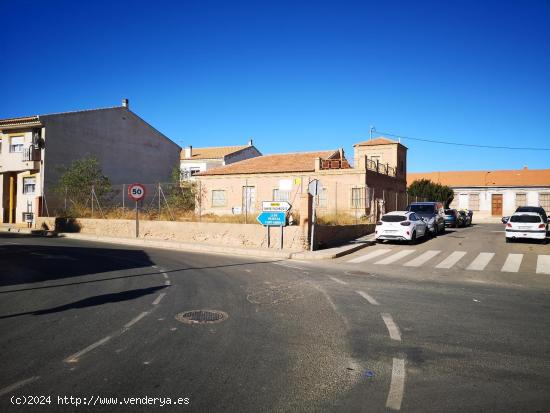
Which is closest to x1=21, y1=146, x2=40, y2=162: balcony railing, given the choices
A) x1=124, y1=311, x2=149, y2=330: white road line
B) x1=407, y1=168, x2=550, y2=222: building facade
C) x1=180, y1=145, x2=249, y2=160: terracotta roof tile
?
x1=180, y1=145, x2=249, y2=160: terracotta roof tile

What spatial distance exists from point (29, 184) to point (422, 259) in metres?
29.4

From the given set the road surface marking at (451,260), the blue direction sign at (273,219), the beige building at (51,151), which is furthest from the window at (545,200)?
the beige building at (51,151)

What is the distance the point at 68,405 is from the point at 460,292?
7927 mm

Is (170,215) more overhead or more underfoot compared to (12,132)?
more underfoot

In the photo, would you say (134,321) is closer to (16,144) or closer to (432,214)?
(432,214)

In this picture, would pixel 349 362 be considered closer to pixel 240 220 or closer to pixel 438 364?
pixel 438 364

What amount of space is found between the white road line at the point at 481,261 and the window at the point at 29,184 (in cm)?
3040

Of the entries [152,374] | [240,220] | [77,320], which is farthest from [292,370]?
[240,220]

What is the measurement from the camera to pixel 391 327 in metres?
6.09

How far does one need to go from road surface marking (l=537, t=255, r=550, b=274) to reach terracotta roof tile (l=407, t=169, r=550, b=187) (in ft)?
145

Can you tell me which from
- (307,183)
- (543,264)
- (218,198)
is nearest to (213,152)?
(218,198)

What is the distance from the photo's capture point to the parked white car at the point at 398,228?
62.2 ft

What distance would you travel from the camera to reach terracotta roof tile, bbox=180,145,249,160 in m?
49.0

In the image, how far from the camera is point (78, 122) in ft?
107
